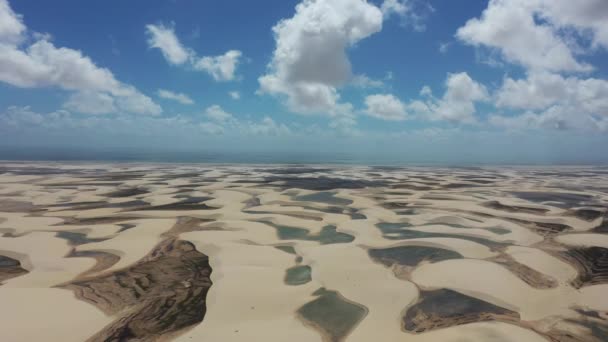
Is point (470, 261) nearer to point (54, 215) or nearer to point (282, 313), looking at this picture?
point (282, 313)

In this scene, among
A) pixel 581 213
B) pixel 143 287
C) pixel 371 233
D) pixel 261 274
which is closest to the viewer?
pixel 143 287

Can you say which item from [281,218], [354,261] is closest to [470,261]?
[354,261]

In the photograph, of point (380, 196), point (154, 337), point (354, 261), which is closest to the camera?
point (154, 337)

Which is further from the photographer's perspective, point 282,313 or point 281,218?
point 281,218

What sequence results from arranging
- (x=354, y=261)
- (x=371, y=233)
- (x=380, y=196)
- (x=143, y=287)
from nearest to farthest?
1. (x=143, y=287)
2. (x=354, y=261)
3. (x=371, y=233)
4. (x=380, y=196)

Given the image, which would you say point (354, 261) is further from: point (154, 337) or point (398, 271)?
point (154, 337)

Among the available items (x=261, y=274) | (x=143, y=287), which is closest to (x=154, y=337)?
(x=143, y=287)
